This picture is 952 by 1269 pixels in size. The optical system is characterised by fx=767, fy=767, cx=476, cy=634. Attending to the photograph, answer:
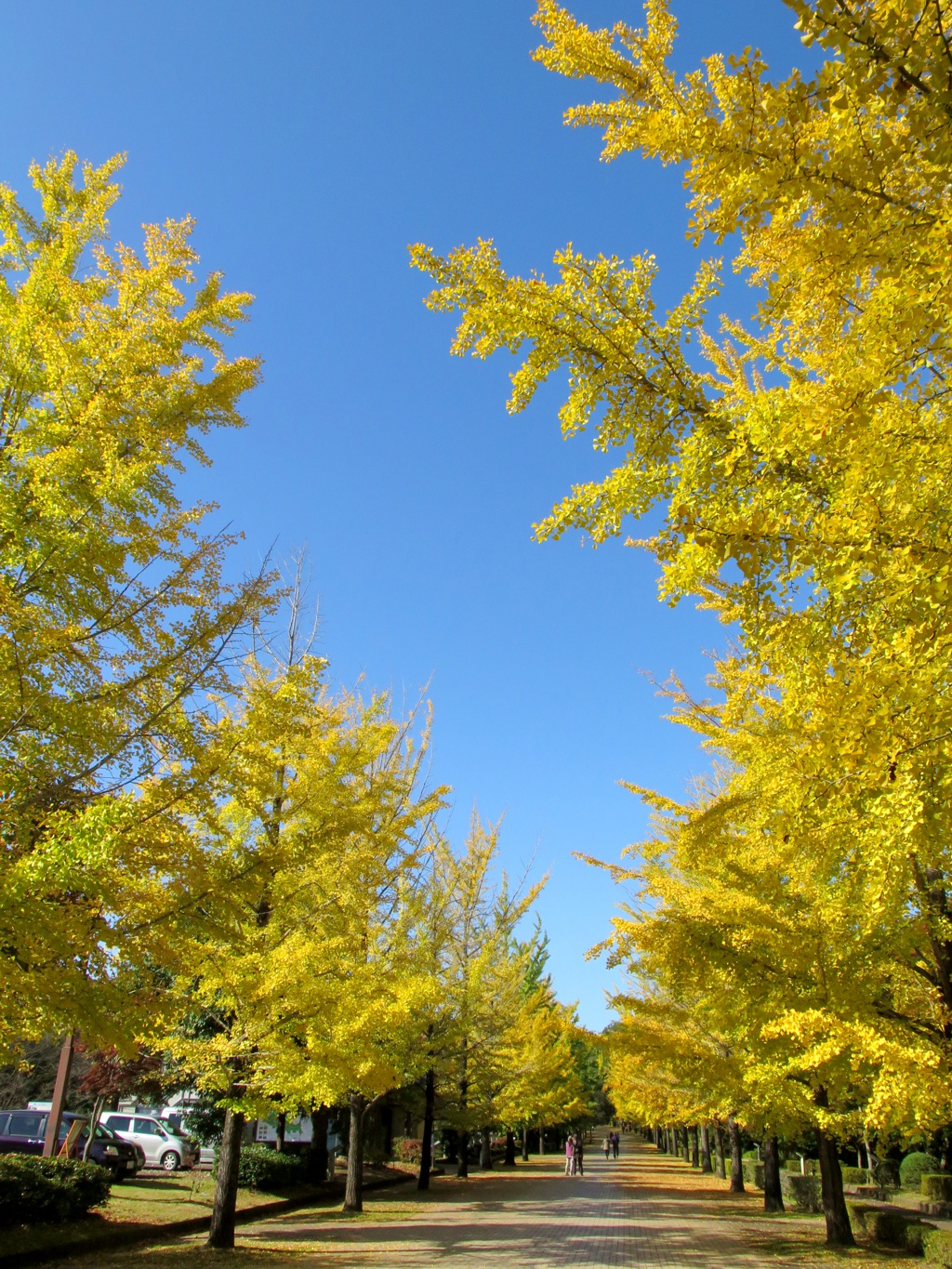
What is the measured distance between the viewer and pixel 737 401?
4.46 m

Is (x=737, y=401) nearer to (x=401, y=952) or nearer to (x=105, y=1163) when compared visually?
(x=401, y=952)

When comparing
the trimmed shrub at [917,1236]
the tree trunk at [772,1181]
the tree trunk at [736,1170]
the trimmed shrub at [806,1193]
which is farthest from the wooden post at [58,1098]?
the tree trunk at [736,1170]

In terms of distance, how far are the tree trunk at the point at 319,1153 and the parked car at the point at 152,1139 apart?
4.54 meters

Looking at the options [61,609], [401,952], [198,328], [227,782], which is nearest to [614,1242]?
[401,952]

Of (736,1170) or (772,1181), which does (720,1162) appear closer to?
(736,1170)

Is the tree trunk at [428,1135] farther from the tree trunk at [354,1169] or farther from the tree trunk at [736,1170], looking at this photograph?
the tree trunk at [736,1170]

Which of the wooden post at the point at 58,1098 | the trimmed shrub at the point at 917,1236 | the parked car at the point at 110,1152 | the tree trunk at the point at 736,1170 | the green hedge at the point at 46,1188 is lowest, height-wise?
the tree trunk at the point at 736,1170

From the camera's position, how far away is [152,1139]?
21.6m

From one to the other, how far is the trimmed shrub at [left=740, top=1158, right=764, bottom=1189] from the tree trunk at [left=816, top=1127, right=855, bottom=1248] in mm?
9885

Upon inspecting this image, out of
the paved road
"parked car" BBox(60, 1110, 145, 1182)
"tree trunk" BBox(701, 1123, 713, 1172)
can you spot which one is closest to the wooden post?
the paved road

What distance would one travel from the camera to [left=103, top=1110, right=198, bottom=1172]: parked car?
2147 centimetres

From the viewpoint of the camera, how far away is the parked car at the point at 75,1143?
52.1ft

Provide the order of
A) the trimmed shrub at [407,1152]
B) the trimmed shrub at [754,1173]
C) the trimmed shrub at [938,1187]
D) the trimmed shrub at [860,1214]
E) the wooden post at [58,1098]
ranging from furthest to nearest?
the trimmed shrub at [407,1152]
the trimmed shrub at [754,1173]
the trimmed shrub at [938,1187]
the trimmed shrub at [860,1214]
the wooden post at [58,1098]

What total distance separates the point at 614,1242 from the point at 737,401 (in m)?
12.7
